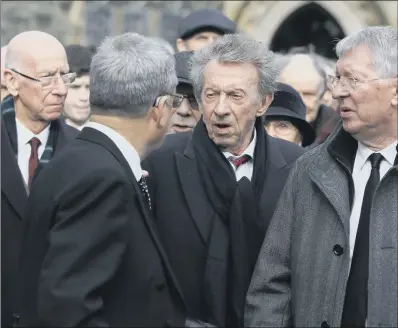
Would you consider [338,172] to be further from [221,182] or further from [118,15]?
[118,15]

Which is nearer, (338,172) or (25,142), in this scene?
(338,172)

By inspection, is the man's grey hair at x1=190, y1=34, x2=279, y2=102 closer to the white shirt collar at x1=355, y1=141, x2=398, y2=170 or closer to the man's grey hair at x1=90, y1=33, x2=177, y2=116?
the white shirt collar at x1=355, y1=141, x2=398, y2=170

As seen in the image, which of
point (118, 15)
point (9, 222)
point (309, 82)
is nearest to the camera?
point (9, 222)

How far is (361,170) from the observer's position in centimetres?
405

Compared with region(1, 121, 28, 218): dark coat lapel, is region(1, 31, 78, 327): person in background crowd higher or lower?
higher

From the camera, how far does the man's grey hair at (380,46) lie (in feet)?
13.1

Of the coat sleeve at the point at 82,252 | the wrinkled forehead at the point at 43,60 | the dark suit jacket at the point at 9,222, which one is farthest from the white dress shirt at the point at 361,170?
the wrinkled forehead at the point at 43,60

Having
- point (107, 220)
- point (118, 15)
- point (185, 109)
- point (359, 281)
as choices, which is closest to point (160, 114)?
point (107, 220)

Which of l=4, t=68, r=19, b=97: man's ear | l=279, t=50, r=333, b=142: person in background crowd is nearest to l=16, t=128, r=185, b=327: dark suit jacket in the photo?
l=4, t=68, r=19, b=97: man's ear

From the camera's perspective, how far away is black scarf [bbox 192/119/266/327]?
4.26m

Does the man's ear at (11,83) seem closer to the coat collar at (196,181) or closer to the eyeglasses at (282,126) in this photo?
the coat collar at (196,181)

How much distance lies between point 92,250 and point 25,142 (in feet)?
5.13

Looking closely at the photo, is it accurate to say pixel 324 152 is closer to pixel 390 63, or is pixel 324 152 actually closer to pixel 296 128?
pixel 390 63

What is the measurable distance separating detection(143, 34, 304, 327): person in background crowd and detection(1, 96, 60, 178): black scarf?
2.07 ft
